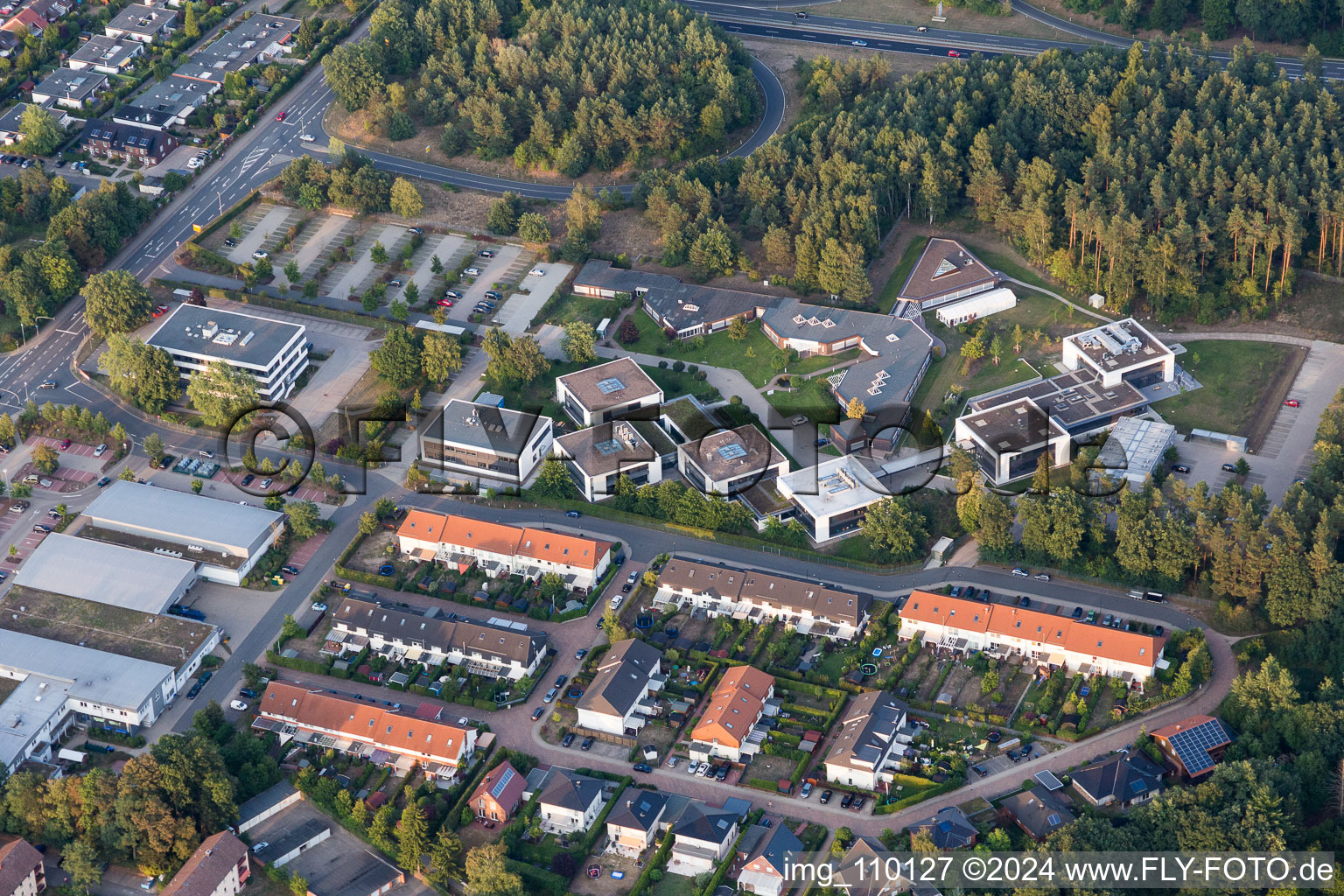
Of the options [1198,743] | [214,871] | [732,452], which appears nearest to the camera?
[214,871]

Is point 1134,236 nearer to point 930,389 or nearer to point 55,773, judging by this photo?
point 930,389

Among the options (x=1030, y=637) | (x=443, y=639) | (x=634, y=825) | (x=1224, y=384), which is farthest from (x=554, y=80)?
(x=634, y=825)

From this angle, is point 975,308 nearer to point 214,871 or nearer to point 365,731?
point 365,731

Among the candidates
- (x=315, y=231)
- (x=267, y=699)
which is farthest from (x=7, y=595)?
(x=315, y=231)

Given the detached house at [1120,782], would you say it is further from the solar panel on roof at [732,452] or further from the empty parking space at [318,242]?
the empty parking space at [318,242]

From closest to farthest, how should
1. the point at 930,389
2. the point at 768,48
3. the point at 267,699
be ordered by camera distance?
1. the point at 267,699
2. the point at 930,389
3. the point at 768,48

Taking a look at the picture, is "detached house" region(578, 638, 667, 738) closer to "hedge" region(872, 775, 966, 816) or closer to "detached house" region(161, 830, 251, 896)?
"hedge" region(872, 775, 966, 816)

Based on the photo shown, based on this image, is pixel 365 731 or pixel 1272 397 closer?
pixel 365 731
